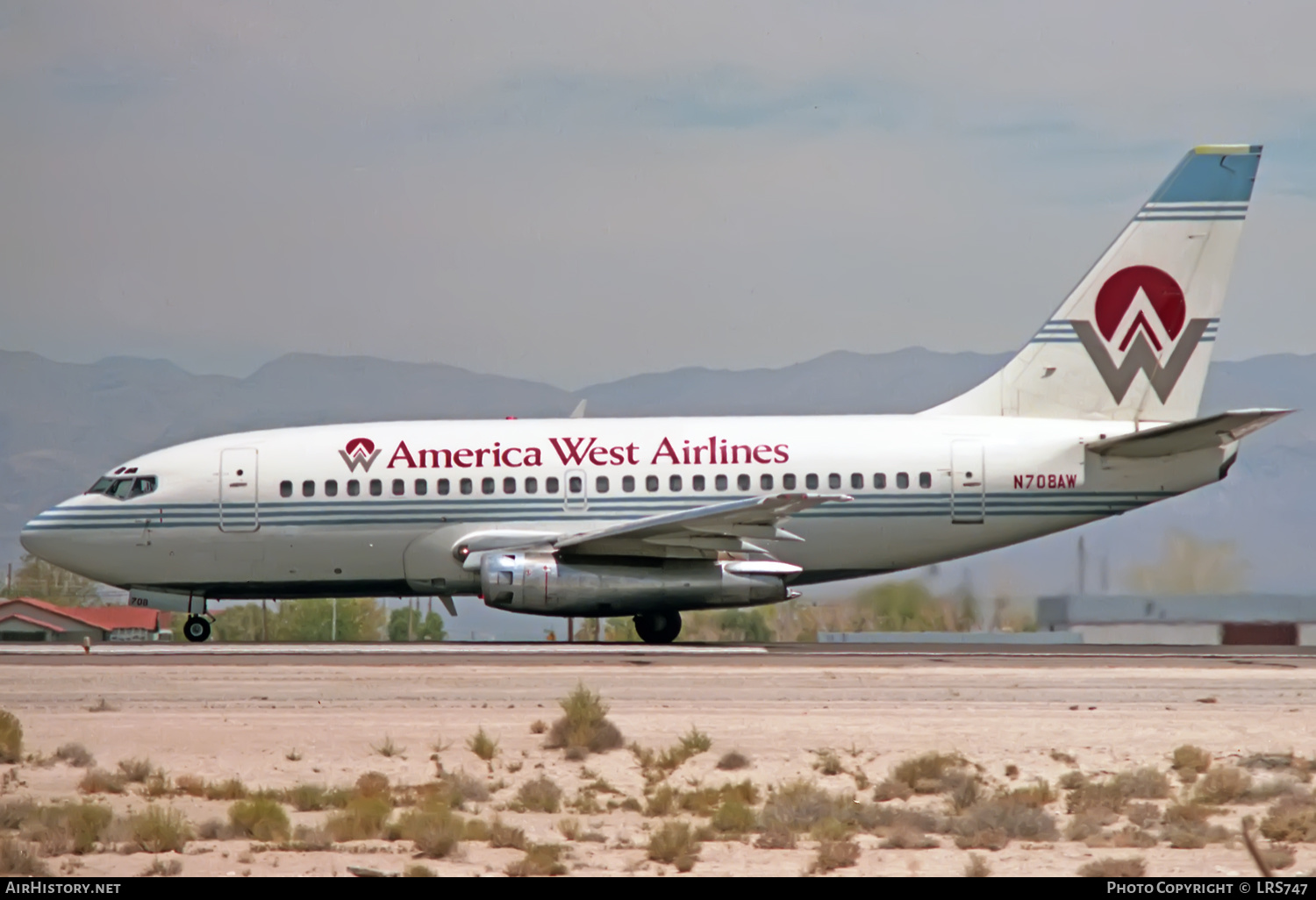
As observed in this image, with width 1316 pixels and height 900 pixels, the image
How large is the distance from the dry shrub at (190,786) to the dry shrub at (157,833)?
6.00ft

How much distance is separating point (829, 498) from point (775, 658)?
94.9 inches

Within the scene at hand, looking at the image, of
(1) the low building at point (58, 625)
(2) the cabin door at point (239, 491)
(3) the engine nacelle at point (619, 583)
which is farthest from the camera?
(1) the low building at point (58, 625)

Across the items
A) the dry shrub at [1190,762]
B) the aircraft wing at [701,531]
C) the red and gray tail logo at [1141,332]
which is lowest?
the dry shrub at [1190,762]

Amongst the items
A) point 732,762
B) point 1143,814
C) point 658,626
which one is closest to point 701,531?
point 658,626

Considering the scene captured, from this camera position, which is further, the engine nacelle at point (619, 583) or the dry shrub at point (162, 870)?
the engine nacelle at point (619, 583)

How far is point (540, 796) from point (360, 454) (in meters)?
14.8

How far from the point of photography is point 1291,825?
510 inches

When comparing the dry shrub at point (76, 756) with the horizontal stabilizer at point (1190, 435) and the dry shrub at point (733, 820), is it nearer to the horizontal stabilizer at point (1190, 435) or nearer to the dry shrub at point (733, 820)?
the dry shrub at point (733, 820)

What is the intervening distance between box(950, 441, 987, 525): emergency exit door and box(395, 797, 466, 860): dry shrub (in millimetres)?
15801

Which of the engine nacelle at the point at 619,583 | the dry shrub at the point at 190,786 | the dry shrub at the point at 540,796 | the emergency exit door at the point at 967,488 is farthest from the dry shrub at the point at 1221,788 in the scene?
the emergency exit door at the point at 967,488

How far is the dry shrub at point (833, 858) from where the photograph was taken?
11.7 m

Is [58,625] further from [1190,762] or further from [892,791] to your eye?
[1190,762]
